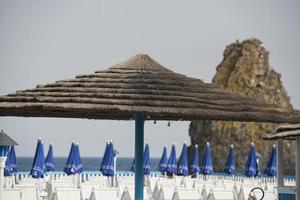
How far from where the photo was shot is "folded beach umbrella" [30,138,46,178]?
2023 cm

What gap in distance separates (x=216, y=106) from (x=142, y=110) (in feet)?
4.02

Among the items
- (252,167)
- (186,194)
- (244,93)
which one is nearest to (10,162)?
Answer: (186,194)

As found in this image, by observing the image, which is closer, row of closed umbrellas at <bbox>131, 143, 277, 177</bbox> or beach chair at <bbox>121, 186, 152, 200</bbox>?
beach chair at <bbox>121, 186, 152, 200</bbox>

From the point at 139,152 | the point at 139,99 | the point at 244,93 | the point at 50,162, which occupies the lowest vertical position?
the point at 139,152

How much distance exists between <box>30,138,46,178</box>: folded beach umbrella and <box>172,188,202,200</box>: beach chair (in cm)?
408

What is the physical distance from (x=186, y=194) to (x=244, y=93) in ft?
202

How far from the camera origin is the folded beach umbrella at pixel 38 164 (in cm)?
2023

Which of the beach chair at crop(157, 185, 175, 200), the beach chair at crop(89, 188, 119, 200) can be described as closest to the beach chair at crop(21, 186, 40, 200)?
the beach chair at crop(89, 188, 119, 200)

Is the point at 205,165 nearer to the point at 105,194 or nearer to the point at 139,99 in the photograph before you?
the point at 105,194

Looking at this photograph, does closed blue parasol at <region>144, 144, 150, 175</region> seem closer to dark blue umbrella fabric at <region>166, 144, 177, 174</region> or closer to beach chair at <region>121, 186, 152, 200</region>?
dark blue umbrella fabric at <region>166, 144, 177, 174</region>

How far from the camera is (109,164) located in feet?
69.0

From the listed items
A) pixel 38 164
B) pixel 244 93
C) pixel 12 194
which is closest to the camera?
pixel 12 194

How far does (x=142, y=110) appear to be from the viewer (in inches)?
407

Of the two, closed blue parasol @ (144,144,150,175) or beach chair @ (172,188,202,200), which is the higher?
closed blue parasol @ (144,144,150,175)
